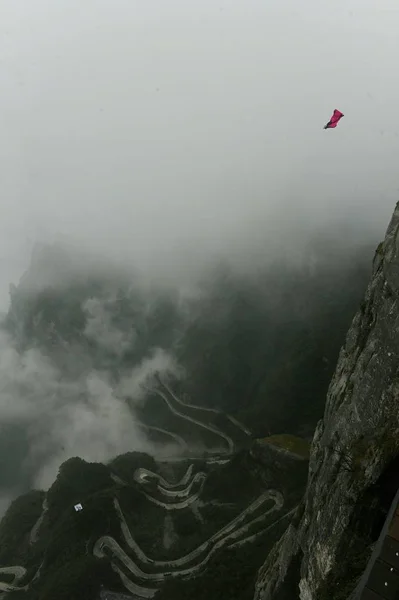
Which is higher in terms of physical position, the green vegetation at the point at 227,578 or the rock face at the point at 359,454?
the green vegetation at the point at 227,578

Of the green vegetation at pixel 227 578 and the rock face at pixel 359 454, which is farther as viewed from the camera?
the green vegetation at pixel 227 578

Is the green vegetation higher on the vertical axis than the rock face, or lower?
higher

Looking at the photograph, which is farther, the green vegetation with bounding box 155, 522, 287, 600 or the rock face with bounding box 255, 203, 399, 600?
the green vegetation with bounding box 155, 522, 287, 600

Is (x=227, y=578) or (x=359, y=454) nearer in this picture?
(x=359, y=454)

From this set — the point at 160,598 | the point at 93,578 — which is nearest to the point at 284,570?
the point at 160,598

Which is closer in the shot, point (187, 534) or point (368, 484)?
point (368, 484)

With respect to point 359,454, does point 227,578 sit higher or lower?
higher

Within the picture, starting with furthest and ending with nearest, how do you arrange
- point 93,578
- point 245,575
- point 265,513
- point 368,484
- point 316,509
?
point 265,513 → point 93,578 → point 245,575 → point 316,509 → point 368,484

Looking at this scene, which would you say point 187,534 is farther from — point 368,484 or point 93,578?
point 368,484
